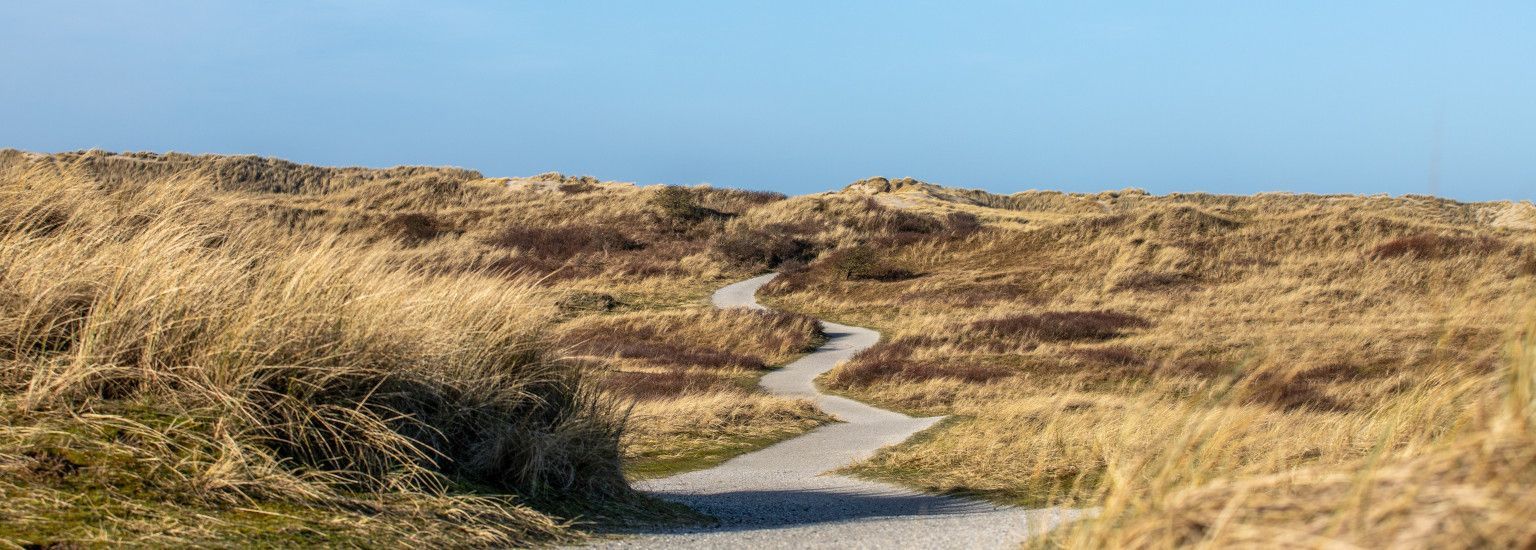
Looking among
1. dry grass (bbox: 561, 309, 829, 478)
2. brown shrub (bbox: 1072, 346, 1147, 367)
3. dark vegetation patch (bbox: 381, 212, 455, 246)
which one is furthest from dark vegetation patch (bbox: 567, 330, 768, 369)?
dark vegetation patch (bbox: 381, 212, 455, 246)

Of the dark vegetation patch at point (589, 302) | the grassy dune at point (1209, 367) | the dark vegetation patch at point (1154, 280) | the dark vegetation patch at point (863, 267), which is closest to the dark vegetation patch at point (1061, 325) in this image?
the grassy dune at point (1209, 367)

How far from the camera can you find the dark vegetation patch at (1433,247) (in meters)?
38.2

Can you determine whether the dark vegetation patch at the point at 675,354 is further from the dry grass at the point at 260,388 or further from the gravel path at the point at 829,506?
the dry grass at the point at 260,388

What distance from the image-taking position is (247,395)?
5.92 metres

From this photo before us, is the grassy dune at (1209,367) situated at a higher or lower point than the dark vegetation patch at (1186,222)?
lower

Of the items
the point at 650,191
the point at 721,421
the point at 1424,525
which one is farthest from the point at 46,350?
the point at 650,191

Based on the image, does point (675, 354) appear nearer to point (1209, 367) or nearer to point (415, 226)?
point (1209, 367)

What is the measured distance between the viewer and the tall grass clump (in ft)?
17.7

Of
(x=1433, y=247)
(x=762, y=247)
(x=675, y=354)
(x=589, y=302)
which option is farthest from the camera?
(x=762, y=247)

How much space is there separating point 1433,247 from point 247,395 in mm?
41065

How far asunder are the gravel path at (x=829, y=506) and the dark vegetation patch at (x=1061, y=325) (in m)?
10.1

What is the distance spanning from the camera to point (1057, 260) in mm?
44000

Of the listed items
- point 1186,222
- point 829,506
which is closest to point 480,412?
point 829,506

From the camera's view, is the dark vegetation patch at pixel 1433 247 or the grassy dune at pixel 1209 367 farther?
the dark vegetation patch at pixel 1433 247
